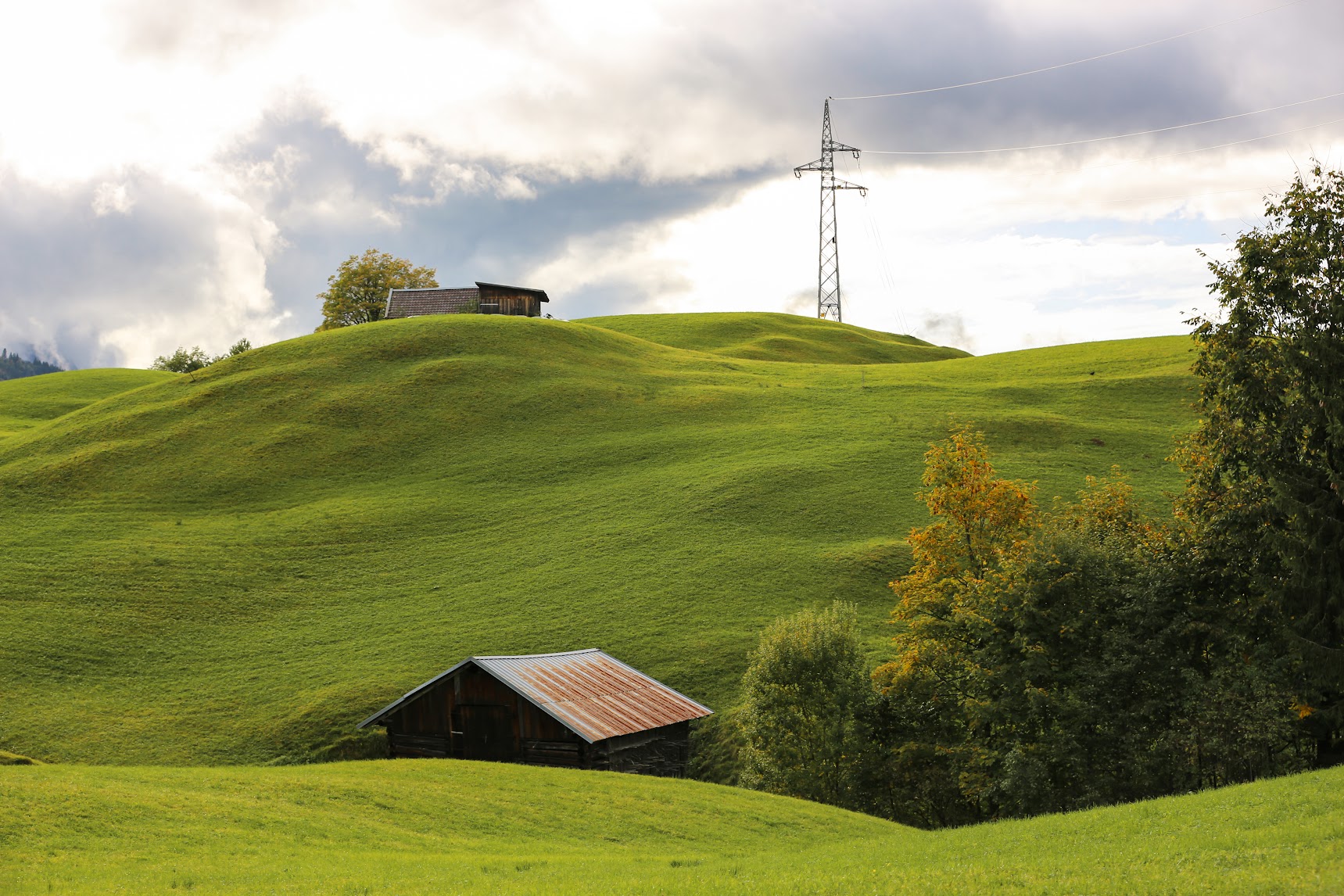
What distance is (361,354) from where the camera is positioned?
92.5 metres

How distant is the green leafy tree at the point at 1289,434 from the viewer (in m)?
29.2

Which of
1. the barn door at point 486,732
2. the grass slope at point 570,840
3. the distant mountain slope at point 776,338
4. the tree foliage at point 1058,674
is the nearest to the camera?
the grass slope at point 570,840

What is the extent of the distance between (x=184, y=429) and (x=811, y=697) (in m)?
59.7

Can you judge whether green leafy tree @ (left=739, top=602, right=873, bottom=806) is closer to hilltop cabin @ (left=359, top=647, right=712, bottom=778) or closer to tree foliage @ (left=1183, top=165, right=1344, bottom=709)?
hilltop cabin @ (left=359, top=647, right=712, bottom=778)

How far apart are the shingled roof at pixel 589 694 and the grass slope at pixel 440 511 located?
12.2ft

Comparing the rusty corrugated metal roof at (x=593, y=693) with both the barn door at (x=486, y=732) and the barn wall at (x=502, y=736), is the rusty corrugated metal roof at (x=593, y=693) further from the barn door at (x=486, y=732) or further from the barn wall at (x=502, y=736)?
the barn door at (x=486, y=732)

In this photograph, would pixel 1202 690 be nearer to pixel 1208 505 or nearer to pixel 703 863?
pixel 1208 505

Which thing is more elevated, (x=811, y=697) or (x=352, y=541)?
(x=352, y=541)

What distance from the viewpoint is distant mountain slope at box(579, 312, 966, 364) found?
128 metres

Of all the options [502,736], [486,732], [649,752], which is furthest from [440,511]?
[649,752]

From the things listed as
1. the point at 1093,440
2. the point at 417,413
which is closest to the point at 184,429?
the point at 417,413

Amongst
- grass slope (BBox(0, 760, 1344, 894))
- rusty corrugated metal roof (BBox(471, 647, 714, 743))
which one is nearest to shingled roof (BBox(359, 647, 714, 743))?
rusty corrugated metal roof (BBox(471, 647, 714, 743))

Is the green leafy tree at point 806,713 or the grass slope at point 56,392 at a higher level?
the grass slope at point 56,392

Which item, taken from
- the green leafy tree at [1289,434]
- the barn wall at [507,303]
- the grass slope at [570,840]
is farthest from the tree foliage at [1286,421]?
the barn wall at [507,303]
